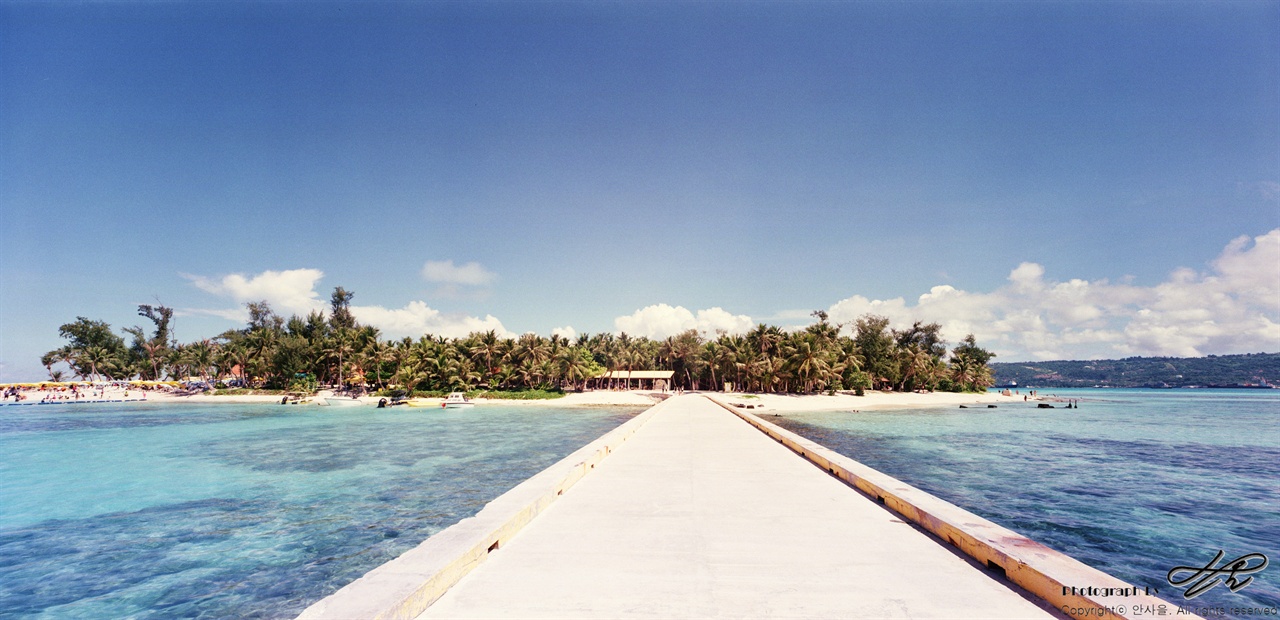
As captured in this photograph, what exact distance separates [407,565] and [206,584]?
661 cm

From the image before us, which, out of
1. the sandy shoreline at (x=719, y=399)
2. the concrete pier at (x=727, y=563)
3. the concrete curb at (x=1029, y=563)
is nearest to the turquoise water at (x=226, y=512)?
the concrete pier at (x=727, y=563)

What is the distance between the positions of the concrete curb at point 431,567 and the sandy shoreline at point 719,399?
4387 centimetres

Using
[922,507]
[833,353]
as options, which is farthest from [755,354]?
[922,507]

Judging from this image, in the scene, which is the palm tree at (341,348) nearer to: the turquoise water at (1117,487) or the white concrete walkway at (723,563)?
the turquoise water at (1117,487)

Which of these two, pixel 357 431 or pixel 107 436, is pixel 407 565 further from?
pixel 107 436

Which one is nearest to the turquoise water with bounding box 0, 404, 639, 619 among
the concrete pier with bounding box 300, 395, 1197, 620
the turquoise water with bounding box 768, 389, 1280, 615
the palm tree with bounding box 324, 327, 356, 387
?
the concrete pier with bounding box 300, 395, 1197, 620

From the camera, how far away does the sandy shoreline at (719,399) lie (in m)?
53.4

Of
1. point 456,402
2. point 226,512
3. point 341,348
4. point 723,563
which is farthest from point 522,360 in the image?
point 723,563

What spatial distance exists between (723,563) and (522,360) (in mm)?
66139

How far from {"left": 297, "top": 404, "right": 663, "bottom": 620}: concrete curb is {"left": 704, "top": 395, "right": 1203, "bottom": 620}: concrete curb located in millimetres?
5028

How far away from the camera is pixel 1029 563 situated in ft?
14.2

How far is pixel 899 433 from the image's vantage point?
2881 centimetres

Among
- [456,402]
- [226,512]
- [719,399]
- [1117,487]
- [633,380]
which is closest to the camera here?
[226,512]
